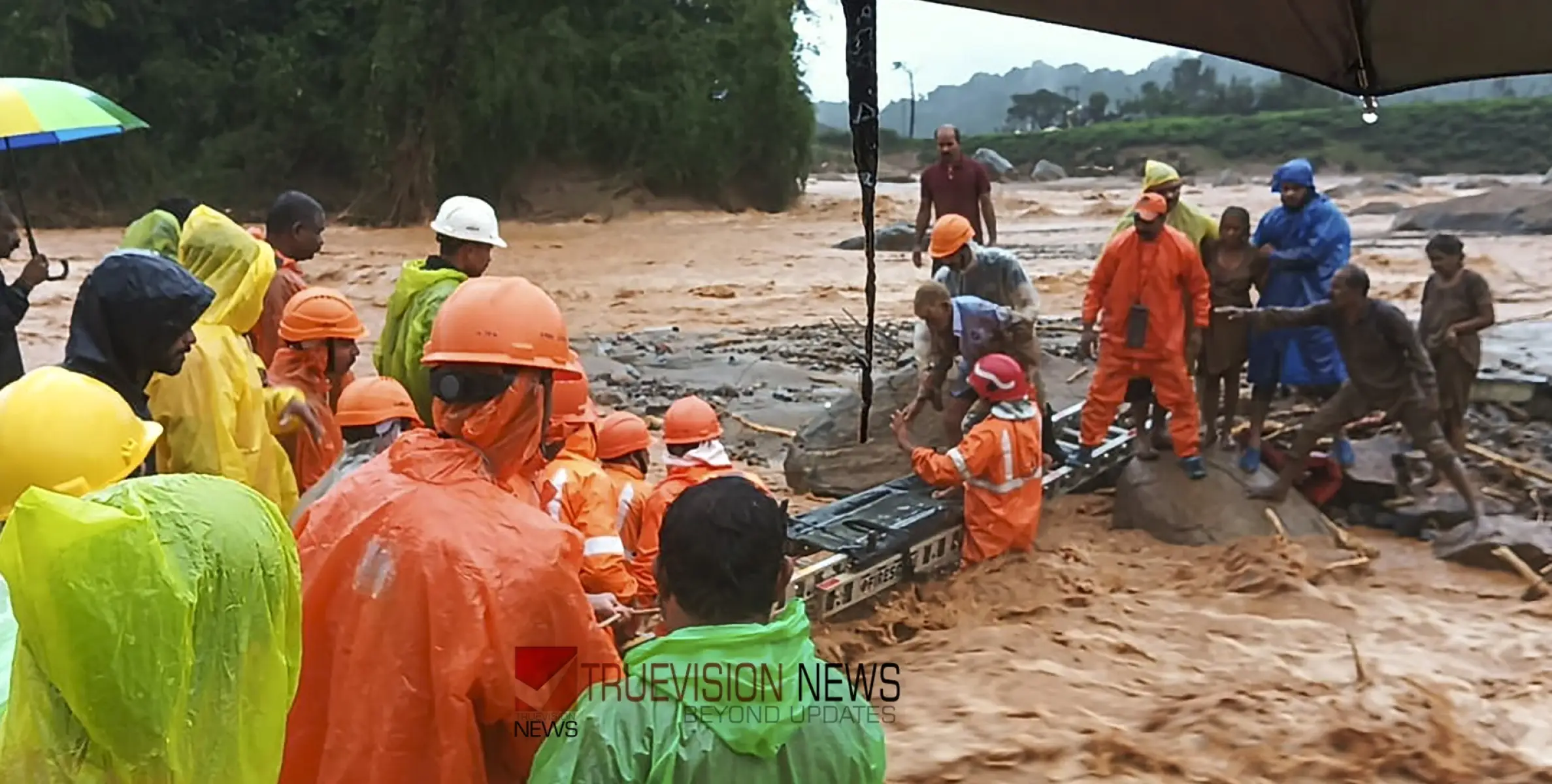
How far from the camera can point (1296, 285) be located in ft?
23.0

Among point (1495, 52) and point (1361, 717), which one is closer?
point (1495, 52)

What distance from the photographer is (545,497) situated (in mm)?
3699

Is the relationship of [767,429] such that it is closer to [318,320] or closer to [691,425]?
[691,425]

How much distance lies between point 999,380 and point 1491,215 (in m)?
17.2

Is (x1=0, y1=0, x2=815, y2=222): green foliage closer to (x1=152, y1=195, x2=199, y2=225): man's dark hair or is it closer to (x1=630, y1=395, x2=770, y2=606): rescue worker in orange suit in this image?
(x1=152, y1=195, x2=199, y2=225): man's dark hair

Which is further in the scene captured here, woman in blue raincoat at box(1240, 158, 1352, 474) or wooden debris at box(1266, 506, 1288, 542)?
woman in blue raincoat at box(1240, 158, 1352, 474)

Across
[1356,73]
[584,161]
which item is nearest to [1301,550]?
[1356,73]

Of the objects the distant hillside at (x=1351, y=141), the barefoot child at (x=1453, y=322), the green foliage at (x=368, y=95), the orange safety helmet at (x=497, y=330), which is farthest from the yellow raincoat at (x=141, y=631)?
the distant hillside at (x=1351, y=141)

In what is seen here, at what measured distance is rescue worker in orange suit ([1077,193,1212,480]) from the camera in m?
6.62

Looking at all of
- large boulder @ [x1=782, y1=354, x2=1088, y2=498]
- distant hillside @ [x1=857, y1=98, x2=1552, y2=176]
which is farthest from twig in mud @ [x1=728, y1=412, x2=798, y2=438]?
distant hillside @ [x1=857, y1=98, x2=1552, y2=176]

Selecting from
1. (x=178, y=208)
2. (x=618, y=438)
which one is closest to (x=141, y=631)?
(x=618, y=438)

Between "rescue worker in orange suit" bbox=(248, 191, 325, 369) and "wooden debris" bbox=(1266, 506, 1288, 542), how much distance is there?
453 centimetres

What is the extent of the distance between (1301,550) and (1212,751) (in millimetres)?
2166

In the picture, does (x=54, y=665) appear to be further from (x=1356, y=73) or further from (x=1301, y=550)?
(x=1301, y=550)
